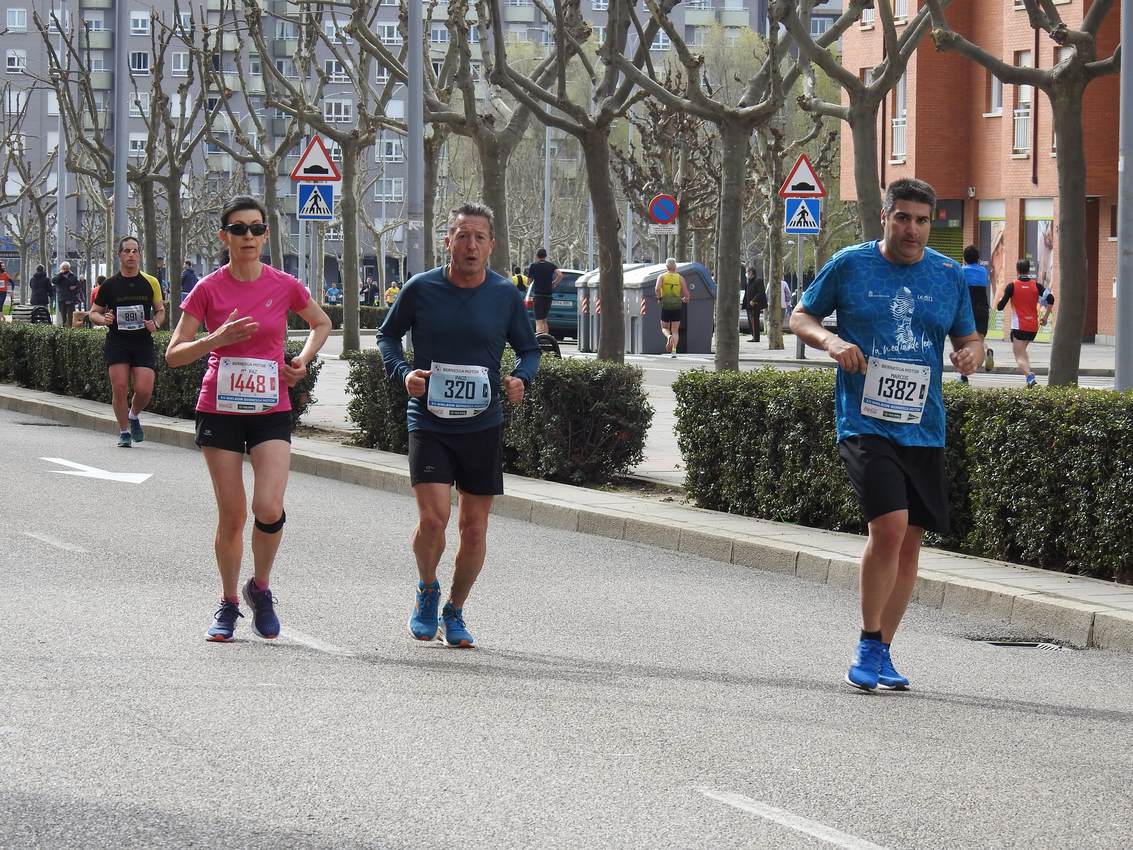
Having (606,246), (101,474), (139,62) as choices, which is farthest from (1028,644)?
(139,62)

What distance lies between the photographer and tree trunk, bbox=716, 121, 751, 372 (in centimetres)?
1964

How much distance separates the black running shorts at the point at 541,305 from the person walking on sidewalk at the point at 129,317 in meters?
17.4

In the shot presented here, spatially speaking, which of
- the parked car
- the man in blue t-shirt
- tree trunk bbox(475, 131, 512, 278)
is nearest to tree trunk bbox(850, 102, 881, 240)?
tree trunk bbox(475, 131, 512, 278)

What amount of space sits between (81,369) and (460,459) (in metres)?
18.1

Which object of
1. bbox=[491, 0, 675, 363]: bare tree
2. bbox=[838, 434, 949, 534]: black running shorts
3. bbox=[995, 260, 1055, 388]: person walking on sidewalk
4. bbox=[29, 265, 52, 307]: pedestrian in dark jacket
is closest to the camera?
bbox=[838, 434, 949, 534]: black running shorts

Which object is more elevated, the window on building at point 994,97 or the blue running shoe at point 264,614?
the window on building at point 994,97

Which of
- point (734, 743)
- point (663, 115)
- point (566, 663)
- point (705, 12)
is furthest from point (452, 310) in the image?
point (705, 12)

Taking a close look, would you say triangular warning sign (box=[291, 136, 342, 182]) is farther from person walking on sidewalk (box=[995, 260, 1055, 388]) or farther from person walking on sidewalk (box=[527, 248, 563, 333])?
person walking on sidewalk (box=[527, 248, 563, 333])

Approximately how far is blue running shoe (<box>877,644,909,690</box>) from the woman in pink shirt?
8.04 feet

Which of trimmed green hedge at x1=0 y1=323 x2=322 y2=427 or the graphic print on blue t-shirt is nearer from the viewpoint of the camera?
the graphic print on blue t-shirt

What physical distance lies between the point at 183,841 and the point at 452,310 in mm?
3365

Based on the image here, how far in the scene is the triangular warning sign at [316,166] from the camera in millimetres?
24797

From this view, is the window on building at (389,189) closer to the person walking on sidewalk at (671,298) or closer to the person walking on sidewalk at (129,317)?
the person walking on sidewalk at (671,298)

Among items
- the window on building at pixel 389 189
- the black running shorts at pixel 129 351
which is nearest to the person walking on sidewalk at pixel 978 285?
the black running shorts at pixel 129 351
